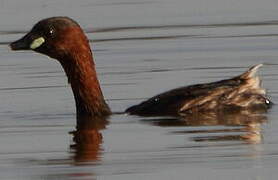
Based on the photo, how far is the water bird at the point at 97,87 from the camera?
16.5 metres

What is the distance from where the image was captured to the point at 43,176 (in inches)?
496

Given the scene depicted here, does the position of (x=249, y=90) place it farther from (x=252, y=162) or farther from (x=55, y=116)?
(x=252, y=162)

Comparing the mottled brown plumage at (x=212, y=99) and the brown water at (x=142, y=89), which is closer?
the brown water at (x=142, y=89)

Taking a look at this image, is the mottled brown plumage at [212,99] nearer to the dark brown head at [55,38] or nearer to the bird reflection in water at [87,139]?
the bird reflection in water at [87,139]

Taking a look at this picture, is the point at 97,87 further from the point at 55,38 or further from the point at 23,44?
the point at 23,44

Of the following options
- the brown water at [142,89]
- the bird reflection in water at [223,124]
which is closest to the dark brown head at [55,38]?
the brown water at [142,89]

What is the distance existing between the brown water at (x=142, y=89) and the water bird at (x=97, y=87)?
0.28m

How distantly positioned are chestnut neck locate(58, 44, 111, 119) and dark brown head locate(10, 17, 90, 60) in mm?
86

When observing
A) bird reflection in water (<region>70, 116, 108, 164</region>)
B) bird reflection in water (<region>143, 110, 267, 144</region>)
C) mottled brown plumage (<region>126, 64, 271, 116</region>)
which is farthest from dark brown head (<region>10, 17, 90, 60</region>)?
bird reflection in water (<region>143, 110, 267, 144</region>)

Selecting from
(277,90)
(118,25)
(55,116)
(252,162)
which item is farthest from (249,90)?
(118,25)

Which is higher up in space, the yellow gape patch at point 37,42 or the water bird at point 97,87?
the yellow gape patch at point 37,42

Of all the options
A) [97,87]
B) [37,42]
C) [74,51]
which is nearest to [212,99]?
[97,87]

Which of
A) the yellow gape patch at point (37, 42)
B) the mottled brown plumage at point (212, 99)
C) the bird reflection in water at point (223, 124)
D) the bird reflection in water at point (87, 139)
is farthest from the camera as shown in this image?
the yellow gape patch at point (37, 42)

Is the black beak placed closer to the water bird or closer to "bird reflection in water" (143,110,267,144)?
the water bird
